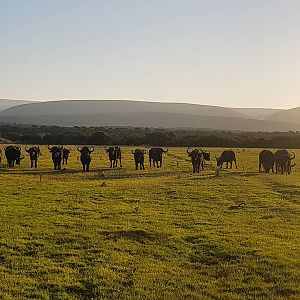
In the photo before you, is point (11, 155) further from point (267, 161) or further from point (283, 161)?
point (283, 161)

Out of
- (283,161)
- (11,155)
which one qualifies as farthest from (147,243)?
(11,155)

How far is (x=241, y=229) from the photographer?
18.1 m

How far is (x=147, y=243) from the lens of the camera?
52.7 feet

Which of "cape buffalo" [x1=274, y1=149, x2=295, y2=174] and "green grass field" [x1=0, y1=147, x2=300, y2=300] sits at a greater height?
"cape buffalo" [x1=274, y1=149, x2=295, y2=174]

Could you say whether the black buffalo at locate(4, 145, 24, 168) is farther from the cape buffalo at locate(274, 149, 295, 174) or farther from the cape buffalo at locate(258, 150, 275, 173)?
the cape buffalo at locate(274, 149, 295, 174)

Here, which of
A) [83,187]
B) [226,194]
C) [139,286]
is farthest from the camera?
[83,187]

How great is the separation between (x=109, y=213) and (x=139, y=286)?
8.31 meters

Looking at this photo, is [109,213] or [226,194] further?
[226,194]

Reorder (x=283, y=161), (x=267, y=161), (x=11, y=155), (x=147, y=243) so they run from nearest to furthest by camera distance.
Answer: (x=147, y=243) → (x=283, y=161) → (x=267, y=161) → (x=11, y=155)

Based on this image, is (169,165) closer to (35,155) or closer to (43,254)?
(35,155)

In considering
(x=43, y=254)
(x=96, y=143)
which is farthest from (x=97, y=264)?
(x=96, y=143)

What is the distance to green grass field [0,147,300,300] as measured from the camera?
12234 millimetres

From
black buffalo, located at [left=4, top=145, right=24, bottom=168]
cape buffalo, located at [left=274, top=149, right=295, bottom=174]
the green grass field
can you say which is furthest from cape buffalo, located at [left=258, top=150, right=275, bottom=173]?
black buffalo, located at [left=4, top=145, right=24, bottom=168]

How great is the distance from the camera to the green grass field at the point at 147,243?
40.1ft
